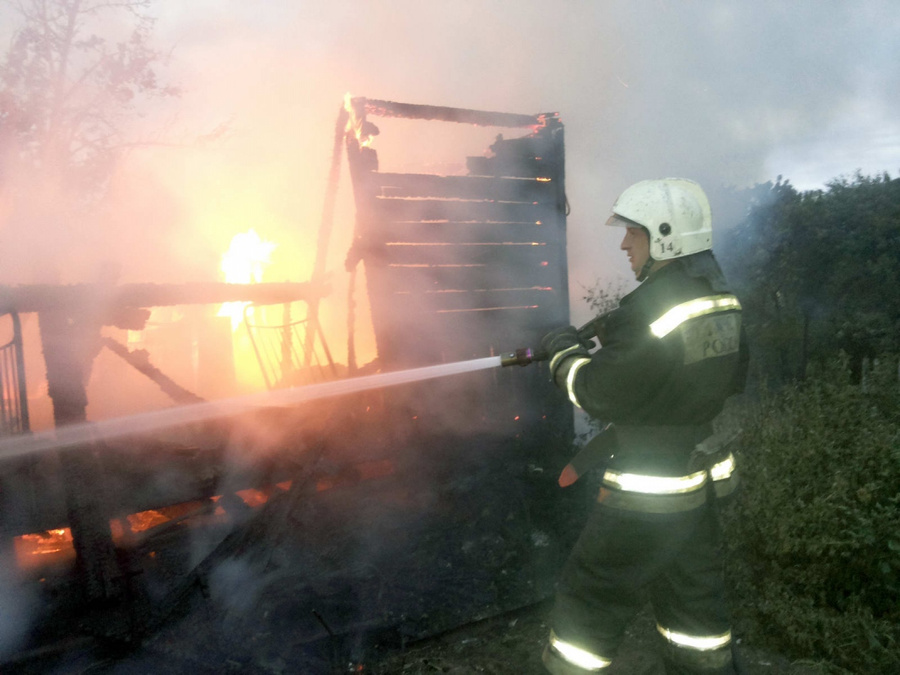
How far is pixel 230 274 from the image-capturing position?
330 inches

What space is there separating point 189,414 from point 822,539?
3.99m

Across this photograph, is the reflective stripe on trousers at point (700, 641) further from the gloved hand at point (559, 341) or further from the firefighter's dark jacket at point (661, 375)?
the gloved hand at point (559, 341)

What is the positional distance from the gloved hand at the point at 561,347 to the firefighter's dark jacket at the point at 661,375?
0.13 meters

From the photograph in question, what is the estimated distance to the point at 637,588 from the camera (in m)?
1.92

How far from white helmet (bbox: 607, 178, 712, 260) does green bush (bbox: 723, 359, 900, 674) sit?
1.74 meters

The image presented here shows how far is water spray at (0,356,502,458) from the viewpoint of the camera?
3189mm

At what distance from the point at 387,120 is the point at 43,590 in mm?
7121

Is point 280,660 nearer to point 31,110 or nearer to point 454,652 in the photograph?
point 454,652

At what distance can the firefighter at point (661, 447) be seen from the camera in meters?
1.87

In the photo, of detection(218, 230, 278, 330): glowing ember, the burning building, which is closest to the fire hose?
the burning building

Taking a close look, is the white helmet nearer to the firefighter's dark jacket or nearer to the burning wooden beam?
the firefighter's dark jacket

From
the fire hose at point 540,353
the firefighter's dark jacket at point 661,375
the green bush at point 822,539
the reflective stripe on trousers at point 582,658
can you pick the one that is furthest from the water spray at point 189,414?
the green bush at point 822,539

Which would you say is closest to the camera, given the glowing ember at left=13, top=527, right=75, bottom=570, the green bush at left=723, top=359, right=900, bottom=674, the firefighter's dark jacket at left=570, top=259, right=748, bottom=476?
the firefighter's dark jacket at left=570, top=259, right=748, bottom=476

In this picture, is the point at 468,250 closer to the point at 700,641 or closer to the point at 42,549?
the point at 700,641
